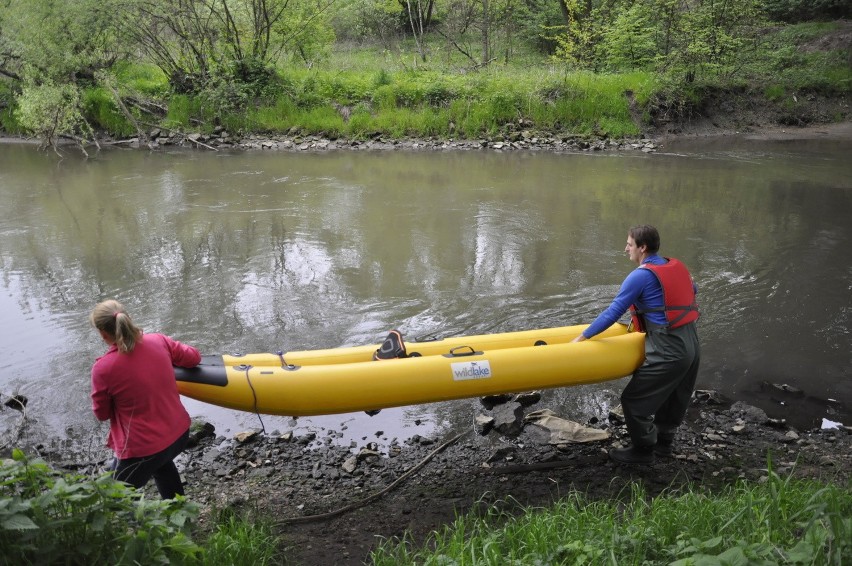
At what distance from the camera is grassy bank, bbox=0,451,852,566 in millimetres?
2254

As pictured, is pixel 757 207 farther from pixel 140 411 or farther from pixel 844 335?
pixel 140 411

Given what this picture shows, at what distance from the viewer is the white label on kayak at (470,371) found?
4.22 m

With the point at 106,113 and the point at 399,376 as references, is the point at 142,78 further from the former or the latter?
the point at 399,376

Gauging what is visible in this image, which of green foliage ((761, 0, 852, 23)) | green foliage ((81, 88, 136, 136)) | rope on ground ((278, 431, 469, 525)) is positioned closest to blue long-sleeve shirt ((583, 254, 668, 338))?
rope on ground ((278, 431, 469, 525))

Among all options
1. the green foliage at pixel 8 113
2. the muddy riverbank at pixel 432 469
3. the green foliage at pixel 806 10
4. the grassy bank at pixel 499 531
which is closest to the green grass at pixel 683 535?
the grassy bank at pixel 499 531

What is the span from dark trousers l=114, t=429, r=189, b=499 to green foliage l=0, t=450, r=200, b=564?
2.40 ft

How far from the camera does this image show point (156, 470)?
10.8 ft

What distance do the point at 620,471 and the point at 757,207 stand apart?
320 inches

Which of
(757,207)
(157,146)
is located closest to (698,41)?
(757,207)

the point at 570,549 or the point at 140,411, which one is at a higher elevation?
the point at 140,411

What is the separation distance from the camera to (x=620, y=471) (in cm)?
420

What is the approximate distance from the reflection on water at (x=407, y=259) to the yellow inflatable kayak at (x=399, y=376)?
563 millimetres

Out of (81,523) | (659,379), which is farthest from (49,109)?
(81,523)

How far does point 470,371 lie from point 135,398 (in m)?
1.93
